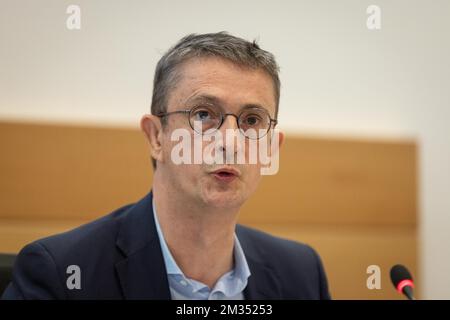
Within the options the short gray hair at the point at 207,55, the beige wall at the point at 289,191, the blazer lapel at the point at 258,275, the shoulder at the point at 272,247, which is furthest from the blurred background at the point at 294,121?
the blazer lapel at the point at 258,275

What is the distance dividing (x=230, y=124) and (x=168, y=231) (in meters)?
0.30

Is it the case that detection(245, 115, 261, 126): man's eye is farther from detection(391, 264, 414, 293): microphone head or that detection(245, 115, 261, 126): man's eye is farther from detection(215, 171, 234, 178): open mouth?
detection(391, 264, 414, 293): microphone head

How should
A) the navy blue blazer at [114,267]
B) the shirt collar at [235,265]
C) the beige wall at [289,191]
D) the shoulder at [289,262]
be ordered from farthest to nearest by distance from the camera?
the beige wall at [289,191] → the shoulder at [289,262] → the shirt collar at [235,265] → the navy blue blazer at [114,267]

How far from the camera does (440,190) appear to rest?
60.5 inches

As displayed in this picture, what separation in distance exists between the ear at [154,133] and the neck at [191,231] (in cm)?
8

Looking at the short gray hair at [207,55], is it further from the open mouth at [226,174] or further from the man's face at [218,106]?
the open mouth at [226,174]

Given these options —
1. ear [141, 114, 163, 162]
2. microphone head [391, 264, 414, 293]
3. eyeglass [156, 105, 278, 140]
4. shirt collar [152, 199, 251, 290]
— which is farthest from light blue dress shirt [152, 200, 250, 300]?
microphone head [391, 264, 414, 293]

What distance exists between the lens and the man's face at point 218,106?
97 centimetres

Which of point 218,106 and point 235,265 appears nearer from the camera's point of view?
point 218,106

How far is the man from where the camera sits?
0.96 m

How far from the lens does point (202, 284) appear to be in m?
1.05

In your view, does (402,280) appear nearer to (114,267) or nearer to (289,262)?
(289,262)

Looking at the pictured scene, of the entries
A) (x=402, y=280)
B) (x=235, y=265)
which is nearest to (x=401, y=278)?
(x=402, y=280)

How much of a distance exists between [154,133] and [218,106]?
19cm
